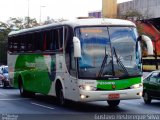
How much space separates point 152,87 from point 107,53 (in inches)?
167

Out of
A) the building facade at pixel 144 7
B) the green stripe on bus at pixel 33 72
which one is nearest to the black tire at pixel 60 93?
the green stripe on bus at pixel 33 72

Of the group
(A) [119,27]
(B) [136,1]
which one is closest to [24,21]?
(B) [136,1]

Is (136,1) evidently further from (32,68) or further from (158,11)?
(32,68)

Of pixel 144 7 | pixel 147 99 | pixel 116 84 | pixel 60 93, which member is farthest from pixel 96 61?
pixel 144 7

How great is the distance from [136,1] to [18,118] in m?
54.3

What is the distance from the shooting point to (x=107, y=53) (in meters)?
17.7

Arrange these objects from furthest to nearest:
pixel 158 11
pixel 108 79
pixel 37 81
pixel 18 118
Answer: pixel 158 11, pixel 37 81, pixel 108 79, pixel 18 118

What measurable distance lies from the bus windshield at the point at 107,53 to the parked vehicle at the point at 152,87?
3.14 m

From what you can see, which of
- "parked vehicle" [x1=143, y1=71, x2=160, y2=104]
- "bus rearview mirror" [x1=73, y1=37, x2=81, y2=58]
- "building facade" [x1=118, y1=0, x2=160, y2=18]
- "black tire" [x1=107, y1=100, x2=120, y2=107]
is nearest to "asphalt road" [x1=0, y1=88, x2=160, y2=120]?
"black tire" [x1=107, y1=100, x2=120, y2=107]

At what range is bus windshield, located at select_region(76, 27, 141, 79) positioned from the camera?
1747 cm

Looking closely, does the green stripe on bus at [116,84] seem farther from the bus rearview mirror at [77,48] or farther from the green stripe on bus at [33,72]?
the green stripe on bus at [33,72]

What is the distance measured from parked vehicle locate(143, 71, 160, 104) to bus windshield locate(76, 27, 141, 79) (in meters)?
3.14

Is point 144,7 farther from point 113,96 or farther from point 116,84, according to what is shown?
point 113,96

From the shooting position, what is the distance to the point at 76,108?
19.3m
